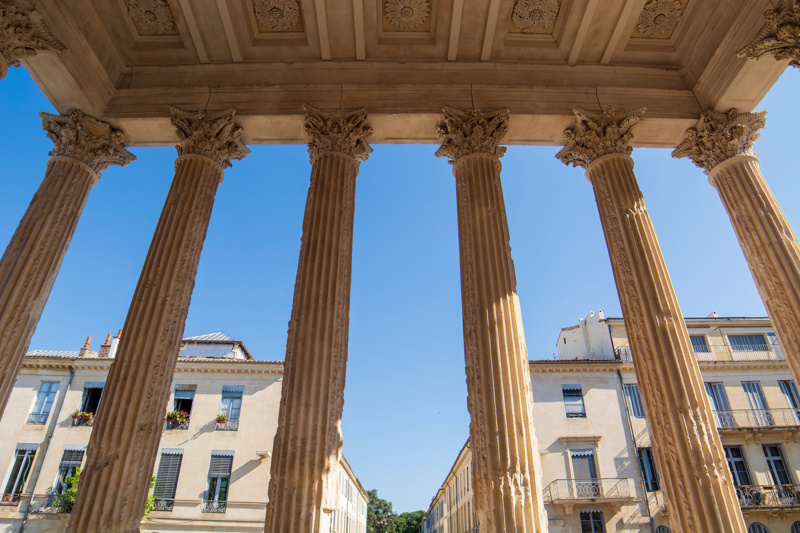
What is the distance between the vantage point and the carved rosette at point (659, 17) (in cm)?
1208

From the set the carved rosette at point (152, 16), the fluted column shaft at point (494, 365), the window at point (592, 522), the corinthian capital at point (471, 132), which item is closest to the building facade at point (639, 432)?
the window at point (592, 522)

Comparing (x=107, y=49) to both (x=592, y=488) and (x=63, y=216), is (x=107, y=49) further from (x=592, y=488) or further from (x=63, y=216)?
(x=592, y=488)

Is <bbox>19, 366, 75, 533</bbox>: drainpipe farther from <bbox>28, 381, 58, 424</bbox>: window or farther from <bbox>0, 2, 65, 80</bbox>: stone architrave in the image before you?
<bbox>0, 2, 65, 80</bbox>: stone architrave

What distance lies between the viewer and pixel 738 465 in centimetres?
2739

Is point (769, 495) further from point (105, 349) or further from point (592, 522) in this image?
point (105, 349)

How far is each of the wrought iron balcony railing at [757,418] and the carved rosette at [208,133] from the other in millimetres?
29070

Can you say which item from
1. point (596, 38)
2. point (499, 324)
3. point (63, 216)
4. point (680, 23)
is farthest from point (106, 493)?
point (680, 23)

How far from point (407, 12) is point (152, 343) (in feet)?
30.5

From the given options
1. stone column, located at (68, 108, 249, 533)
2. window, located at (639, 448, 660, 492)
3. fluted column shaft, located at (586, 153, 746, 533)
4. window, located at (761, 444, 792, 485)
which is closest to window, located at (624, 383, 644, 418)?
window, located at (639, 448, 660, 492)

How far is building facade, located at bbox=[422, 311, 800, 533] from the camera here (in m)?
26.0

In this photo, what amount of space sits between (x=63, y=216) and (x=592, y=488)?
26.8m

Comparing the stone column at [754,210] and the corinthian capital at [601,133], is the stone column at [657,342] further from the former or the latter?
the stone column at [754,210]

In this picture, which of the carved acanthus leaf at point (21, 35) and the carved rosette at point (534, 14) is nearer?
the carved acanthus leaf at point (21, 35)

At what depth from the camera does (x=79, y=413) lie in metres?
28.5
